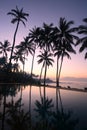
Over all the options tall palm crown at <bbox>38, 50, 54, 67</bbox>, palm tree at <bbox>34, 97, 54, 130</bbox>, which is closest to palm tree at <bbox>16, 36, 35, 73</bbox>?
tall palm crown at <bbox>38, 50, 54, 67</bbox>

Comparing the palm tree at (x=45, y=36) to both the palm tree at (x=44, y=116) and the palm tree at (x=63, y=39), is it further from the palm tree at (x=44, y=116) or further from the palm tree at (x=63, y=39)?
the palm tree at (x=44, y=116)

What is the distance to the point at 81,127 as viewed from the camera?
10.9 meters

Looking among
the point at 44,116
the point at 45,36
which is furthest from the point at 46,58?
the point at 44,116

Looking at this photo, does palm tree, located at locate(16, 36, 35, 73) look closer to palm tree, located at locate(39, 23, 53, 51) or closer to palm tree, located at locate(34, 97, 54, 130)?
palm tree, located at locate(39, 23, 53, 51)

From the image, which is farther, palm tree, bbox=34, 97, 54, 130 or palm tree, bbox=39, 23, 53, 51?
palm tree, bbox=39, 23, 53, 51

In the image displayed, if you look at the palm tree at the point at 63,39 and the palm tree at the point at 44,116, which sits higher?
the palm tree at the point at 63,39

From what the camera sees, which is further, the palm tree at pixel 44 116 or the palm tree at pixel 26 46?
the palm tree at pixel 26 46

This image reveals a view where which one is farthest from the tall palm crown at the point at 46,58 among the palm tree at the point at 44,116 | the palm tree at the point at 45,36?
the palm tree at the point at 44,116

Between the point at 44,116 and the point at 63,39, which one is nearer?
the point at 44,116

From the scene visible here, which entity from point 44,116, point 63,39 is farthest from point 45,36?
point 44,116

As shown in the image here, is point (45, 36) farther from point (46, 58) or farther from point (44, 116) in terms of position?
point (44, 116)

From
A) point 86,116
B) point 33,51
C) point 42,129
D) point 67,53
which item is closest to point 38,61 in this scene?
point 33,51

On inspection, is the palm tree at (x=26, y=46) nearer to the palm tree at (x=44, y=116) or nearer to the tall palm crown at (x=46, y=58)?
the tall palm crown at (x=46, y=58)

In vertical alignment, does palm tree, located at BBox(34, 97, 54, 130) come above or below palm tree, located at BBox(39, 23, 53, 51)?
below
